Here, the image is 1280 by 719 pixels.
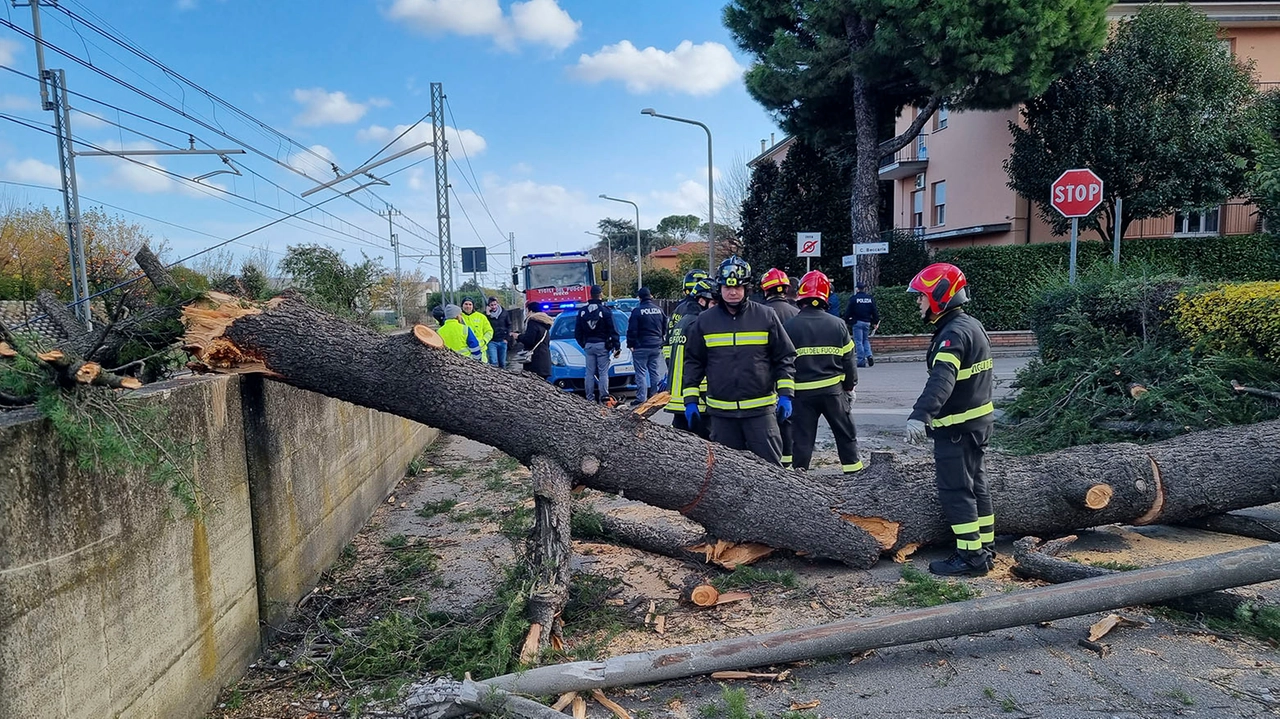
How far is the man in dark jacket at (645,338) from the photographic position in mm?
10523

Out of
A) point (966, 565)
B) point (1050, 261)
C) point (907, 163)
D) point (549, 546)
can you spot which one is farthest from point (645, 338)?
point (907, 163)

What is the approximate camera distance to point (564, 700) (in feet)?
10.5

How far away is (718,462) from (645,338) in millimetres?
6203

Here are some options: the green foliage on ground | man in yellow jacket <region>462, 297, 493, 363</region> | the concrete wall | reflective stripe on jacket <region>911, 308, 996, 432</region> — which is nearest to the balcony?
the green foliage on ground

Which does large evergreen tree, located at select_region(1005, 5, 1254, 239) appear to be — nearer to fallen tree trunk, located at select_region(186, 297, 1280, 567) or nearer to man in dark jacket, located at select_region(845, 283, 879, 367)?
man in dark jacket, located at select_region(845, 283, 879, 367)

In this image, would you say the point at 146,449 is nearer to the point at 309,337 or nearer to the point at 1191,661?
the point at 309,337

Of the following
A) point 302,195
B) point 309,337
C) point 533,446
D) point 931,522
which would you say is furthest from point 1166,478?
point 302,195

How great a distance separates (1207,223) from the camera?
63.1 feet

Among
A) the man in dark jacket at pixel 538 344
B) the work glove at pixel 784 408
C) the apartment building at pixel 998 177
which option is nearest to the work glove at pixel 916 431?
the work glove at pixel 784 408

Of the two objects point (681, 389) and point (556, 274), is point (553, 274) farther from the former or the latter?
point (681, 389)

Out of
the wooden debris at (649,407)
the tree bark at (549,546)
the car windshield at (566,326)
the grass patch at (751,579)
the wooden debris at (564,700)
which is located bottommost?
the wooden debris at (564,700)

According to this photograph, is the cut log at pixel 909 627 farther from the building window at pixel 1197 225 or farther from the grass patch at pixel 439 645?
the building window at pixel 1197 225

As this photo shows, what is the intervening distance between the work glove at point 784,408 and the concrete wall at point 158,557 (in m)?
3.25

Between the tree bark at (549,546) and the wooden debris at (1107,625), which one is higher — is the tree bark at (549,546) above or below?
above
